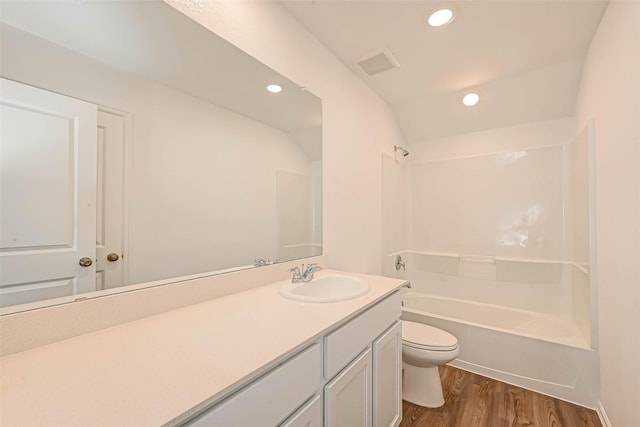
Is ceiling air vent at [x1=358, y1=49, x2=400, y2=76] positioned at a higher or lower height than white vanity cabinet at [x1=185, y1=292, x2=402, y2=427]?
higher

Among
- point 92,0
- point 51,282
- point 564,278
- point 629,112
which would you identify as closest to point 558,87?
point 629,112

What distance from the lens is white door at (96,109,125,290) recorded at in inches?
33.2

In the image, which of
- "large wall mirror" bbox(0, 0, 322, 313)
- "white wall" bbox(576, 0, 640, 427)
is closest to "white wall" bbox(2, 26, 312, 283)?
"large wall mirror" bbox(0, 0, 322, 313)

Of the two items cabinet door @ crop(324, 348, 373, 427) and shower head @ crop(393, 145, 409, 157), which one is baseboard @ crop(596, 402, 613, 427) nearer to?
cabinet door @ crop(324, 348, 373, 427)

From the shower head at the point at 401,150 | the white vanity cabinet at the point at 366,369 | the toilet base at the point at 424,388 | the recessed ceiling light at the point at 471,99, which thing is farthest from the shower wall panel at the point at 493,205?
the white vanity cabinet at the point at 366,369

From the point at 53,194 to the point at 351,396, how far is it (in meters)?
1.23

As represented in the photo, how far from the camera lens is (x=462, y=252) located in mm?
2773

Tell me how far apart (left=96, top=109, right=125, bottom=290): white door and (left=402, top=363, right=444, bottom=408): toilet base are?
1.78m

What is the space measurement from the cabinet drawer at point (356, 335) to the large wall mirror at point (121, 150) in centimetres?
61

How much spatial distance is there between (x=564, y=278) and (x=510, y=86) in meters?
1.77

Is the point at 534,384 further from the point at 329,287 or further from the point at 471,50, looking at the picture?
the point at 471,50

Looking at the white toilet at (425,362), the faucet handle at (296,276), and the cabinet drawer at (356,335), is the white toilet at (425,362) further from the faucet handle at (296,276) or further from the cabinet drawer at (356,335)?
the faucet handle at (296,276)

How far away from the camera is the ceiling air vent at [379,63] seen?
1866mm

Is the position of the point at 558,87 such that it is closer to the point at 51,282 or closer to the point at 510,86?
the point at 510,86
